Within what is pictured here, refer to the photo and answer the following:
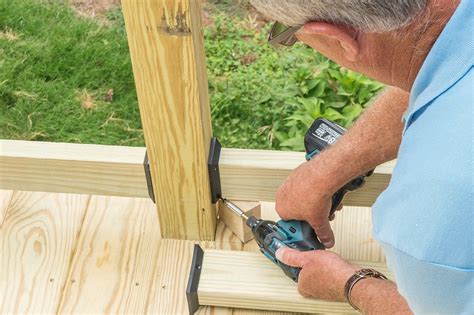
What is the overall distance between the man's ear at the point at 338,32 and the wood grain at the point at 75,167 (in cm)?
101

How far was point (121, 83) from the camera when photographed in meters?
3.08

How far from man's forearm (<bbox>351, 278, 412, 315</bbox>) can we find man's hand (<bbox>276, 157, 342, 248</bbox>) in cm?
22

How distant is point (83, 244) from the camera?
2.42 metres

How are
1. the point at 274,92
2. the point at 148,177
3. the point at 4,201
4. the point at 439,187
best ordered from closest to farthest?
the point at 439,187, the point at 148,177, the point at 4,201, the point at 274,92

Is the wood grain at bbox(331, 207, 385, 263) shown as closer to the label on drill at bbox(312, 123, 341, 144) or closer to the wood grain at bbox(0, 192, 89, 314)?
the label on drill at bbox(312, 123, 341, 144)

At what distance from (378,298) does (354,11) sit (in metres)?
0.87

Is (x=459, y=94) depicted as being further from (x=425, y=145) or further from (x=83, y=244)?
(x=83, y=244)

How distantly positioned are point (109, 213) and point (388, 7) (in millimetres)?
1507

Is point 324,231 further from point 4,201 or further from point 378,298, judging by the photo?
point 4,201

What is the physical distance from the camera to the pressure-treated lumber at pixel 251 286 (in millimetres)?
2164

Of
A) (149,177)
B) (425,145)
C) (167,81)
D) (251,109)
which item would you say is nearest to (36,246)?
(149,177)

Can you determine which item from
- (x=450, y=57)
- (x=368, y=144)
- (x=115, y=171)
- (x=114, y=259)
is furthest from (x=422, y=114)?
(x=114, y=259)

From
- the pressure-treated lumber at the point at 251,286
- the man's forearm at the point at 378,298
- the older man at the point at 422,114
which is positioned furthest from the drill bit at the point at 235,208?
the older man at the point at 422,114

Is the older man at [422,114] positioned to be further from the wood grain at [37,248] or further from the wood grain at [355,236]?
the wood grain at [37,248]
